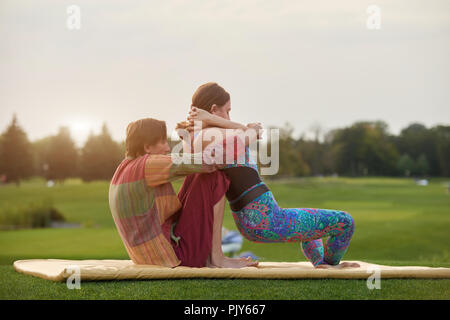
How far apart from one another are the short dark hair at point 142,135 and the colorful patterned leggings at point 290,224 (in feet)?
2.94

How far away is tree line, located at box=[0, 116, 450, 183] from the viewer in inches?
1146

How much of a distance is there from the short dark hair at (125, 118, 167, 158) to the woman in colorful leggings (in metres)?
0.28

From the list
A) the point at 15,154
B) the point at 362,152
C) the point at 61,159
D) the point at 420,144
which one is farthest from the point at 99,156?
the point at 420,144

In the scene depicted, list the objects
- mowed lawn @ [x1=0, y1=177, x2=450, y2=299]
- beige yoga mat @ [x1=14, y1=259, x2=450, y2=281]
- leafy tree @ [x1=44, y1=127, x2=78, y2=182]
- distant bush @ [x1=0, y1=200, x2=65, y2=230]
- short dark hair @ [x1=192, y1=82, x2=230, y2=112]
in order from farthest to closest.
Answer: leafy tree @ [x1=44, y1=127, x2=78, y2=182] < distant bush @ [x1=0, y1=200, x2=65, y2=230] < short dark hair @ [x1=192, y1=82, x2=230, y2=112] < beige yoga mat @ [x1=14, y1=259, x2=450, y2=281] < mowed lawn @ [x1=0, y1=177, x2=450, y2=299]

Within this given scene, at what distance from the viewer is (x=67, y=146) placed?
3039cm

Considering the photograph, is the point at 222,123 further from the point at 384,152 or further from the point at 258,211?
the point at 384,152

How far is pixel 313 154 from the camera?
125 feet

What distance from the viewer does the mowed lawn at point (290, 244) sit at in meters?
3.48

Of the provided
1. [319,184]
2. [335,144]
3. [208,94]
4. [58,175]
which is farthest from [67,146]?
[208,94]

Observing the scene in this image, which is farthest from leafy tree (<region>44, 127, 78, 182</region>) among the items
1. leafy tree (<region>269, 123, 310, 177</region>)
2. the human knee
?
the human knee

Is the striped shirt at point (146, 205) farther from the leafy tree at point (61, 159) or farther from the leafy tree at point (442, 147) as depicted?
the leafy tree at point (442, 147)

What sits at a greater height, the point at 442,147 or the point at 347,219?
the point at 347,219

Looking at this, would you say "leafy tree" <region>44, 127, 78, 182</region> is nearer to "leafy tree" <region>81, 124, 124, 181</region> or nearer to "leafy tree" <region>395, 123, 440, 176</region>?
"leafy tree" <region>81, 124, 124, 181</region>

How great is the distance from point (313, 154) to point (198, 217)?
114ft
